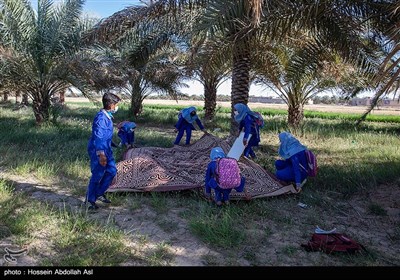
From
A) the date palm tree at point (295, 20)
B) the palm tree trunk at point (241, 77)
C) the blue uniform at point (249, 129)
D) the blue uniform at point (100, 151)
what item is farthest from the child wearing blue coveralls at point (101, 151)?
the palm tree trunk at point (241, 77)

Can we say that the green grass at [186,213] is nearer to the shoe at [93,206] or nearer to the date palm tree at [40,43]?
the shoe at [93,206]

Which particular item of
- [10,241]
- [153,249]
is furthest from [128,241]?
[10,241]

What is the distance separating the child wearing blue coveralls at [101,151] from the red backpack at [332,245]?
236 cm

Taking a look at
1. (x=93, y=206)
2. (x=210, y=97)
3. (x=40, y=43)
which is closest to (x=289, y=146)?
(x=93, y=206)

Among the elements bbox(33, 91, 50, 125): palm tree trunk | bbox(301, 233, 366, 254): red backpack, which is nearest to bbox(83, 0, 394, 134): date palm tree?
bbox(301, 233, 366, 254): red backpack

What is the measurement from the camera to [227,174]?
4.21 m

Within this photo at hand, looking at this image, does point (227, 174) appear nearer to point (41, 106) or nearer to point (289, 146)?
point (289, 146)

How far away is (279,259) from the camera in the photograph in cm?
327

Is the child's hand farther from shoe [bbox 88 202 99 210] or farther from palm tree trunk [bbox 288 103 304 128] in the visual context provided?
palm tree trunk [bbox 288 103 304 128]

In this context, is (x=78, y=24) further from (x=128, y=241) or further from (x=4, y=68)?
(x=128, y=241)

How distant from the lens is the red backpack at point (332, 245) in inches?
134

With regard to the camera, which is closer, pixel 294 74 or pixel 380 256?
pixel 380 256

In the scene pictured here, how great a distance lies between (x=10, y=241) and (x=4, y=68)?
7152mm

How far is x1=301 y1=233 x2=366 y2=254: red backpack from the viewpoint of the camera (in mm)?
3395
